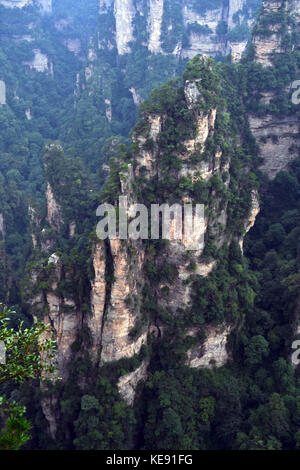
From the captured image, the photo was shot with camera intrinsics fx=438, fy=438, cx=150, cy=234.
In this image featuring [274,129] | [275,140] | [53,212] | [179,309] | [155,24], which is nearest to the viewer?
[179,309]

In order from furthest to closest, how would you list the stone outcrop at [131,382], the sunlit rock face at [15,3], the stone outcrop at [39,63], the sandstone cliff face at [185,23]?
the sunlit rock face at [15,3]
the stone outcrop at [39,63]
the sandstone cliff face at [185,23]
the stone outcrop at [131,382]

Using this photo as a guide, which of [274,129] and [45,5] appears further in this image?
[45,5]

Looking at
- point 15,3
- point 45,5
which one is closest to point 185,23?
point 15,3

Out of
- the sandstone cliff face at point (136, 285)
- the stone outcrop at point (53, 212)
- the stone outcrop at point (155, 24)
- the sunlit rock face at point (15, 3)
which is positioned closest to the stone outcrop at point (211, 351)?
the sandstone cliff face at point (136, 285)

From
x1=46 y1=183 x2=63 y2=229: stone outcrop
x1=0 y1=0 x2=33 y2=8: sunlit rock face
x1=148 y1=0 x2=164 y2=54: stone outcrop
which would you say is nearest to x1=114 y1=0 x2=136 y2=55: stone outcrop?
x1=148 y1=0 x2=164 y2=54: stone outcrop

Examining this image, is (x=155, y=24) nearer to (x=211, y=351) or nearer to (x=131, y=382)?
(x=211, y=351)

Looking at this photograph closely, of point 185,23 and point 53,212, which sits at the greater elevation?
point 185,23

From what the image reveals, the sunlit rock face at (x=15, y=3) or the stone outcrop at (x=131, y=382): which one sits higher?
the sunlit rock face at (x=15, y=3)

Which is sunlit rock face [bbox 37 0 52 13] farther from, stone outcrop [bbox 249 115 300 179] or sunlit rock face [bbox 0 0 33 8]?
stone outcrop [bbox 249 115 300 179]

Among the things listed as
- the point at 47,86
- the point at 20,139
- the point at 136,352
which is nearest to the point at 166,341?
the point at 136,352

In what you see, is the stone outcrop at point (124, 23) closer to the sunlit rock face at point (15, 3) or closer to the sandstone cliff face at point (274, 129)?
the sunlit rock face at point (15, 3)

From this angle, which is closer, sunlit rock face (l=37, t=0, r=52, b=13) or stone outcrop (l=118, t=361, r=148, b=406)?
stone outcrop (l=118, t=361, r=148, b=406)

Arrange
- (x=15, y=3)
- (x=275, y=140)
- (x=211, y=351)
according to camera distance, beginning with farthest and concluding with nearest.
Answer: (x=15, y=3) < (x=275, y=140) < (x=211, y=351)
